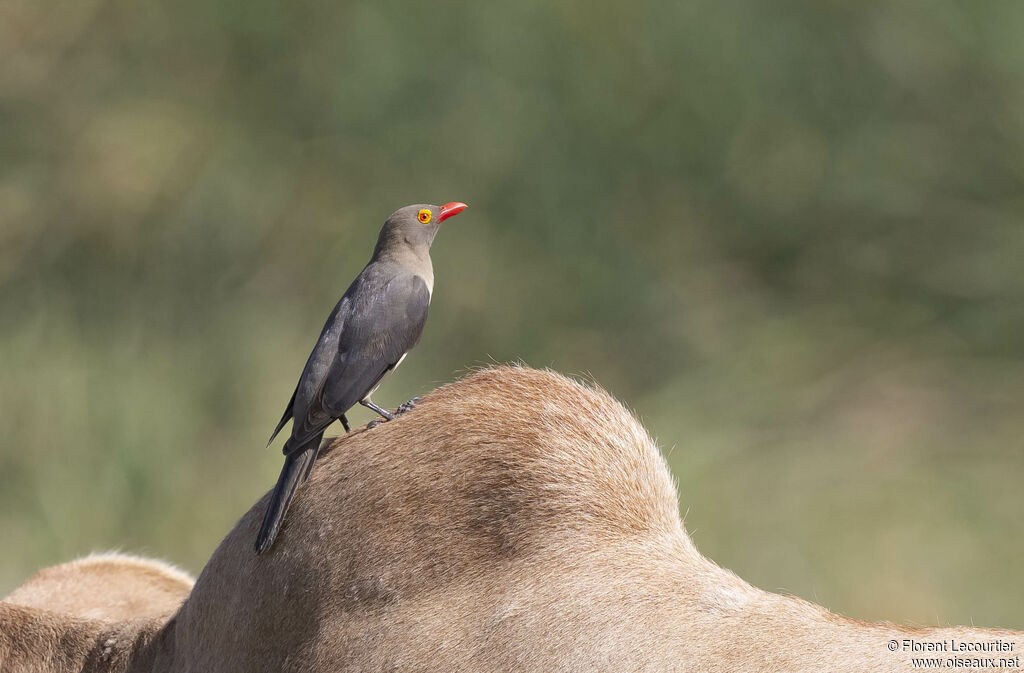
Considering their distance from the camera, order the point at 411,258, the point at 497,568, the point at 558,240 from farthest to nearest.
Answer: the point at 558,240 < the point at 411,258 < the point at 497,568

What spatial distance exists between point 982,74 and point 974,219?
2.30 feet

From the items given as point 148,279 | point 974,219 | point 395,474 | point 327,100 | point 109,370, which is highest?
point 327,100

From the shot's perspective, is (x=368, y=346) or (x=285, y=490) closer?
(x=285, y=490)

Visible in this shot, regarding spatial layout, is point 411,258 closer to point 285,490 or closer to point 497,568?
point 285,490

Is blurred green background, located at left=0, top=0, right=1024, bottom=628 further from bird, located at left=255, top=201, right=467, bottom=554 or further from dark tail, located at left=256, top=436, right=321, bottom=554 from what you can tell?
dark tail, located at left=256, top=436, right=321, bottom=554

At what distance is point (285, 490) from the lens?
184cm

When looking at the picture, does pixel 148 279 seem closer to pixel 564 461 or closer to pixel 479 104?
pixel 479 104

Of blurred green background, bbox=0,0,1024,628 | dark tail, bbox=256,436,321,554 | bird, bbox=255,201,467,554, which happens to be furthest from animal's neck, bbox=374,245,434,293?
blurred green background, bbox=0,0,1024,628

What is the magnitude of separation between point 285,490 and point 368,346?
12.4 inches

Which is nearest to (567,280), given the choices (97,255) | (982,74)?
(982,74)

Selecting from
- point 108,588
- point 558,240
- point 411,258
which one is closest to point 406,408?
point 411,258

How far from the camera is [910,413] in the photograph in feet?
17.0

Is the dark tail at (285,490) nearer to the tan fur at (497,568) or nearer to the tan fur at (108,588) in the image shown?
the tan fur at (497,568)

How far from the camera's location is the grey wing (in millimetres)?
1907
